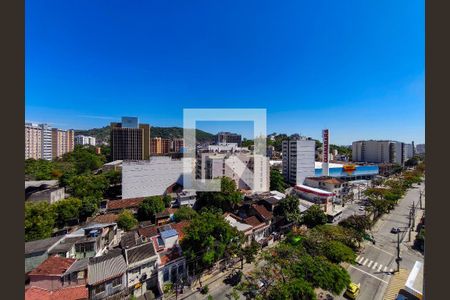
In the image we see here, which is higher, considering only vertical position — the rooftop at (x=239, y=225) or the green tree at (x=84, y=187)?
the green tree at (x=84, y=187)

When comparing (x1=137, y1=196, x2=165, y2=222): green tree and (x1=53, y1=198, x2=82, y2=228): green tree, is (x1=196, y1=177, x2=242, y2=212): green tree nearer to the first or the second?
(x1=137, y1=196, x2=165, y2=222): green tree

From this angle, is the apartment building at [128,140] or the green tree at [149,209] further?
the apartment building at [128,140]

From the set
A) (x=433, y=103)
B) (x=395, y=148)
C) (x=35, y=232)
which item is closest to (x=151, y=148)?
(x=35, y=232)

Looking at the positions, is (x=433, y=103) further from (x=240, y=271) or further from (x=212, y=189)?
(x=212, y=189)

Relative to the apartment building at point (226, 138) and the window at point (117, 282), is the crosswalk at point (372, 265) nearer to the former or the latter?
the window at point (117, 282)

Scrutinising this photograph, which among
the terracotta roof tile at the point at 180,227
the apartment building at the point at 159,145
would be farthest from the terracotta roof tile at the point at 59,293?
the apartment building at the point at 159,145

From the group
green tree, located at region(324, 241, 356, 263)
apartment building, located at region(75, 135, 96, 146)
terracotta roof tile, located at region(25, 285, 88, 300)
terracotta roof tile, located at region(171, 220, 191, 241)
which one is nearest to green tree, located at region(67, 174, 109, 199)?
terracotta roof tile, located at region(171, 220, 191, 241)
